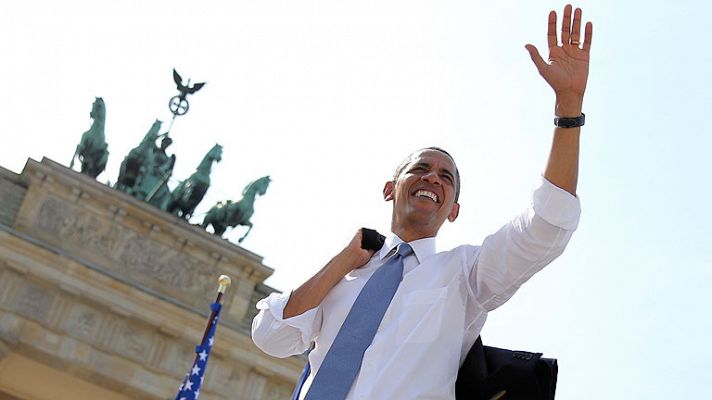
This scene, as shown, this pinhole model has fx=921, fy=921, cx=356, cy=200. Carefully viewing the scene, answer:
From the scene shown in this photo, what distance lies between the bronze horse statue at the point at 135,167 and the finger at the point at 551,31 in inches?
725

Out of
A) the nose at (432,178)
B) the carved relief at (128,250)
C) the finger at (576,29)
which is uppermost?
the carved relief at (128,250)

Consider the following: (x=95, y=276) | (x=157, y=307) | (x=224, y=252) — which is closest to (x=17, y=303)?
(x=95, y=276)

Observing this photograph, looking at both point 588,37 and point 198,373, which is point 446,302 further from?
point 198,373

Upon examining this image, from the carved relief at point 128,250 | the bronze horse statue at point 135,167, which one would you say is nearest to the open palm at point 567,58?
the carved relief at point 128,250

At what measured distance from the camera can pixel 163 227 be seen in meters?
18.4

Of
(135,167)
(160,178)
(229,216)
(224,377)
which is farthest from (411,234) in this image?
(160,178)

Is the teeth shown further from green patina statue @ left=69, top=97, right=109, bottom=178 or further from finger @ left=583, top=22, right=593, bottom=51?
green patina statue @ left=69, top=97, right=109, bottom=178

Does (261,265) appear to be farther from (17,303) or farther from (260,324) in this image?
(260,324)

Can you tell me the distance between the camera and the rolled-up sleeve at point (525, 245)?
2.05 m

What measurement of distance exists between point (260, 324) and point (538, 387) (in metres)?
0.82

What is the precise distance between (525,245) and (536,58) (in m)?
0.46

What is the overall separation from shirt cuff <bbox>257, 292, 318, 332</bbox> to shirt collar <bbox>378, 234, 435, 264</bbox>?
254 millimetres

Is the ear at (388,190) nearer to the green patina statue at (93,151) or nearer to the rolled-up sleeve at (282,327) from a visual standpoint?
the rolled-up sleeve at (282,327)

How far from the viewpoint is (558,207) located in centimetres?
205
